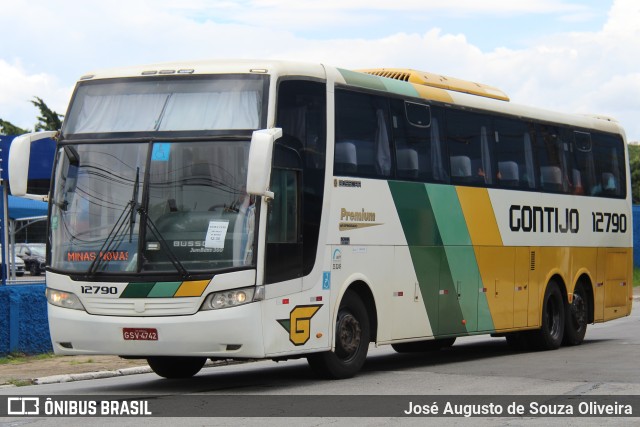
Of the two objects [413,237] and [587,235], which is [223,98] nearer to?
[413,237]

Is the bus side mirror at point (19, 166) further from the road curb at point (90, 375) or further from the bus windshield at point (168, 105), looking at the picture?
the road curb at point (90, 375)

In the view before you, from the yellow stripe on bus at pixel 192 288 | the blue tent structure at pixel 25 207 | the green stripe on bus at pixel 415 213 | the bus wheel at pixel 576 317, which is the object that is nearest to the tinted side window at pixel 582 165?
the bus wheel at pixel 576 317

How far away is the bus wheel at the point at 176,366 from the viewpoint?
15.0 m

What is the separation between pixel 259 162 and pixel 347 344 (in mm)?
3305

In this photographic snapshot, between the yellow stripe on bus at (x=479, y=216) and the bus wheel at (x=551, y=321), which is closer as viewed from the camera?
the yellow stripe on bus at (x=479, y=216)

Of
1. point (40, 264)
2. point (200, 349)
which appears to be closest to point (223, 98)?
point (200, 349)

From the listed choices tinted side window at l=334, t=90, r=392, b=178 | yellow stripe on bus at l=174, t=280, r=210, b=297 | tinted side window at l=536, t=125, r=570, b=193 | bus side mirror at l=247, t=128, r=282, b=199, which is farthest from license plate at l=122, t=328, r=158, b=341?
tinted side window at l=536, t=125, r=570, b=193

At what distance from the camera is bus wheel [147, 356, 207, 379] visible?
15.0 meters

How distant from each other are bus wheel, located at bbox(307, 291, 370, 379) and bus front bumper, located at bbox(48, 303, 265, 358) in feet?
5.13

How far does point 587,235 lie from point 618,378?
6.84 meters

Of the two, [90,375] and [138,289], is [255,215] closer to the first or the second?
[138,289]

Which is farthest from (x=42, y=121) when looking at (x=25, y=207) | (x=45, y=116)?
(x=25, y=207)

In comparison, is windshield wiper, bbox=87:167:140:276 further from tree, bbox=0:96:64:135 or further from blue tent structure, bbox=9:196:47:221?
tree, bbox=0:96:64:135

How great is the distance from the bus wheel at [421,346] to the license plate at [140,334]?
7.03 m
